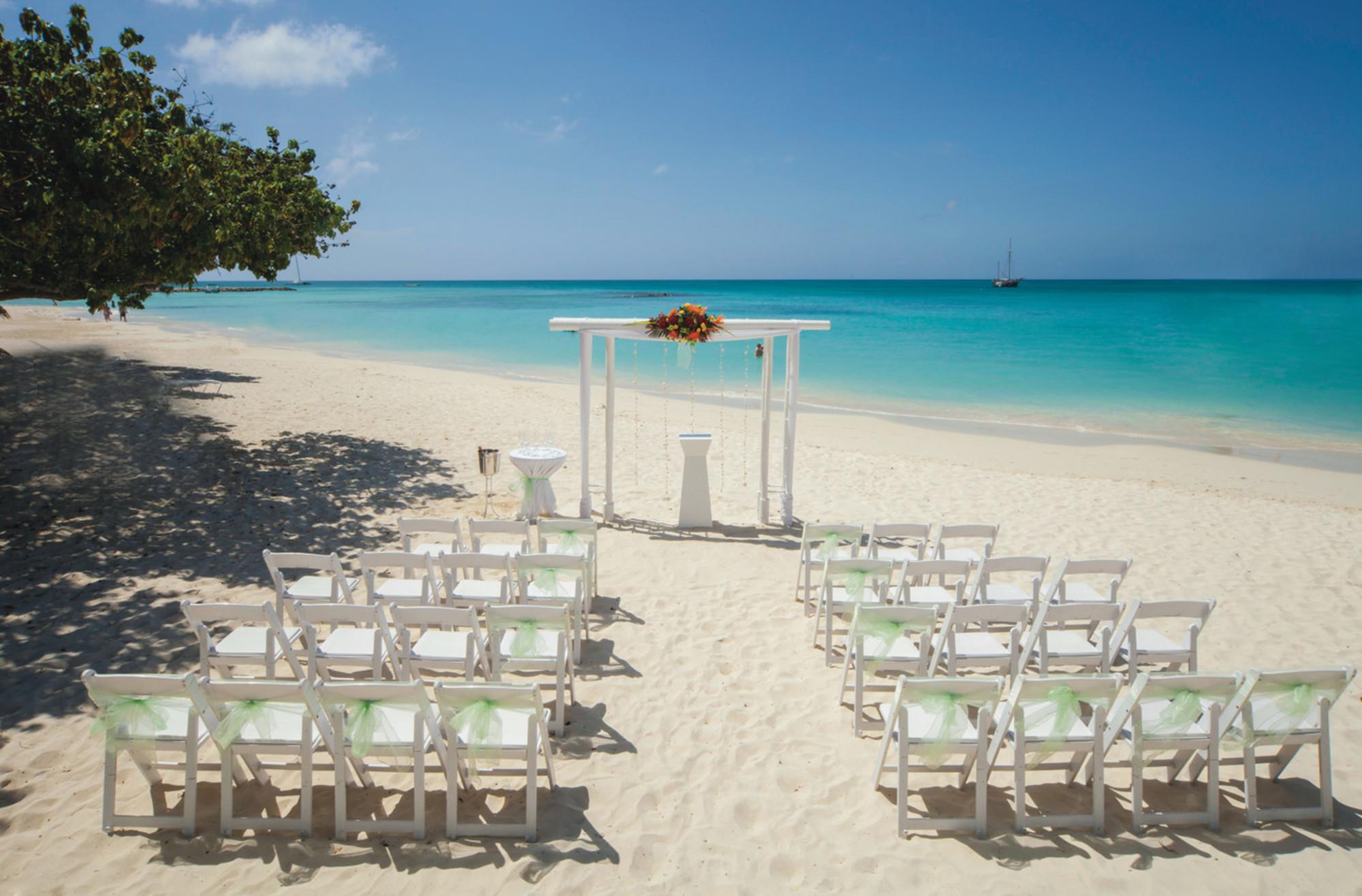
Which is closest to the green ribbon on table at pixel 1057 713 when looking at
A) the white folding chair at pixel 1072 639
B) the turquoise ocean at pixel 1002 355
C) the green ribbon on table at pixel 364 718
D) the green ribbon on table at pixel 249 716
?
the white folding chair at pixel 1072 639

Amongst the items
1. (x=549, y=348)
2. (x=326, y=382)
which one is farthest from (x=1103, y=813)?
(x=549, y=348)

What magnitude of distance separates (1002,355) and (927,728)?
1323 inches

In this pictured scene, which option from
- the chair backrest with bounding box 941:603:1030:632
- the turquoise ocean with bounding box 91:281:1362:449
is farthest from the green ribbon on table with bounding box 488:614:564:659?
the turquoise ocean with bounding box 91:281:1362:449

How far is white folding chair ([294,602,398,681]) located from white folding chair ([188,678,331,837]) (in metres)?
0.71

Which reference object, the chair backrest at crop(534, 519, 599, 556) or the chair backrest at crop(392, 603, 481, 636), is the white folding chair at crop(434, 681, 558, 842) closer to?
the chair backrest at crop(392, 603, 481, 636)

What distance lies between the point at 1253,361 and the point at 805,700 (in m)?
35.3

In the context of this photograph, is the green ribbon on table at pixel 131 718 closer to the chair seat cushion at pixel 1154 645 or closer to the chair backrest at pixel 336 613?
the chair backrest at pixel 336 613

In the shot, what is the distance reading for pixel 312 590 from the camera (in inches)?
231

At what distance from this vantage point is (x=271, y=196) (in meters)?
12.0

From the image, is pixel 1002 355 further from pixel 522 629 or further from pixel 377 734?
pixel 377 734

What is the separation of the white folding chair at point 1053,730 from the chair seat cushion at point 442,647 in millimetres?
3123

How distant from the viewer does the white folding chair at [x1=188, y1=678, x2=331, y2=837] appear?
3.54 m

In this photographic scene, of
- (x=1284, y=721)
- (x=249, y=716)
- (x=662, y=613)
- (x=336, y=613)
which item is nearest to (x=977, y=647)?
(x=1284, y=721)

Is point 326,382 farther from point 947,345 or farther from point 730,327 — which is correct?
point 947,345
